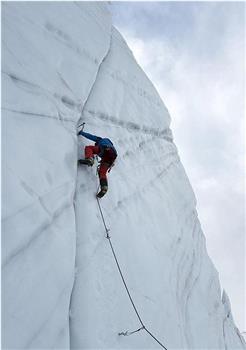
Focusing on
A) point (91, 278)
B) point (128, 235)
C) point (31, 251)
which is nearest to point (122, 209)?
point (128, 235)

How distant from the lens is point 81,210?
6.17 m

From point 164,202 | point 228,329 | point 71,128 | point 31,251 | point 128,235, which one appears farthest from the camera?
point 228,329

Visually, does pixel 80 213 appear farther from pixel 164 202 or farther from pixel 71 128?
pixel 164 202

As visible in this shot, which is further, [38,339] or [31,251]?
[31,251]

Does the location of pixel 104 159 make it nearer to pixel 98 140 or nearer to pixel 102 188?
pixel 98 140

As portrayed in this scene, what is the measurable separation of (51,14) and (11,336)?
6.04 metres

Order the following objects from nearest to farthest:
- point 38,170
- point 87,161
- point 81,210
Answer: point 38,170
point 81,210
point 87,161

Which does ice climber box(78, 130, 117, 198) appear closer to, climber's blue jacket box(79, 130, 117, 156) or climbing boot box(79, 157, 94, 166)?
climber's blue jacket box(79, 130, 117, 156)

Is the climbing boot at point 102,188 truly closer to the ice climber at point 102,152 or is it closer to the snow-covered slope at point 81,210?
the ice climber at point 102,152

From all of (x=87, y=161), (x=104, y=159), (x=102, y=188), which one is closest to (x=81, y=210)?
(x=102, y=188)

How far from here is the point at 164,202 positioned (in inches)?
417

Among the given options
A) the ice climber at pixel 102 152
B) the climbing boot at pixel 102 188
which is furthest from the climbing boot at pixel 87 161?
the climbing boot at pixel 102 188

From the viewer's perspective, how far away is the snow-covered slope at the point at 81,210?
4523mm

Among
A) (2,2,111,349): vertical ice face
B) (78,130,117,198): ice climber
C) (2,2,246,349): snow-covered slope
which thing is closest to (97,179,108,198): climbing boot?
(78,130,117,198): ice climber
